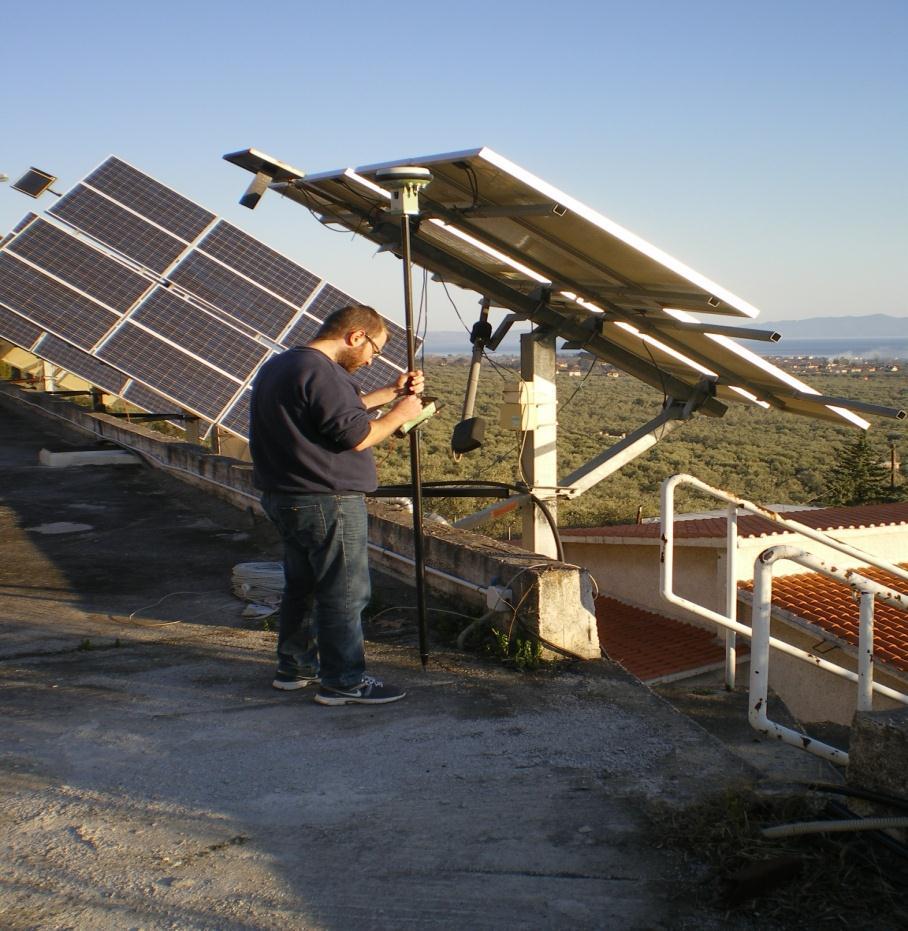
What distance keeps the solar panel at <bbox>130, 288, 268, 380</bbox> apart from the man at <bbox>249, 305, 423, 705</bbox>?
1180cm

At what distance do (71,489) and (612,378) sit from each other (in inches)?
4496

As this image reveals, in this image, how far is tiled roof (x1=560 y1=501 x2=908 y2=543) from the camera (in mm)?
14461

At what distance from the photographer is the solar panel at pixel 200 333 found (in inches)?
655

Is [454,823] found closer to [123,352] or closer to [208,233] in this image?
[123,352]

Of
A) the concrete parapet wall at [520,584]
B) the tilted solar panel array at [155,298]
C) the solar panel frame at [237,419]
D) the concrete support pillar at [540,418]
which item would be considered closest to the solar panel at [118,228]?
the tilted solar panel array at [155,298]

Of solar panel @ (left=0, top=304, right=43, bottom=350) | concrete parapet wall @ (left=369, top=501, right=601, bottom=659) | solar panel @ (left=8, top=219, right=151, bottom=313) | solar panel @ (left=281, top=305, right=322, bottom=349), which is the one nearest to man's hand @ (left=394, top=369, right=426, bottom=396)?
concrete parapet wall @ (left=369, top=501, right=601, bottom=659)

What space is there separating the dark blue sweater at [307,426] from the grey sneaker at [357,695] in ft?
3.00

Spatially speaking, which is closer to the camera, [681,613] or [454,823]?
[454,823]

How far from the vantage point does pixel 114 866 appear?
11.1 feet

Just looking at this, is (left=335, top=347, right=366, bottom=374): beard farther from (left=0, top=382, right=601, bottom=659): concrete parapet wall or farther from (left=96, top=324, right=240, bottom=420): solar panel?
(left=96, top=324, right=240, bottom=420): solar panel

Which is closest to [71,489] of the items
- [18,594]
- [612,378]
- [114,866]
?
[18,594]

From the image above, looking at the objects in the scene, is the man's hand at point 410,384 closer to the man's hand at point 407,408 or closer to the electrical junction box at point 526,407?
the man's hand at point 407,408

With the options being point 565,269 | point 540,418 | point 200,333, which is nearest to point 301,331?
point 200,333

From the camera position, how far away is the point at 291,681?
17.0 feet
